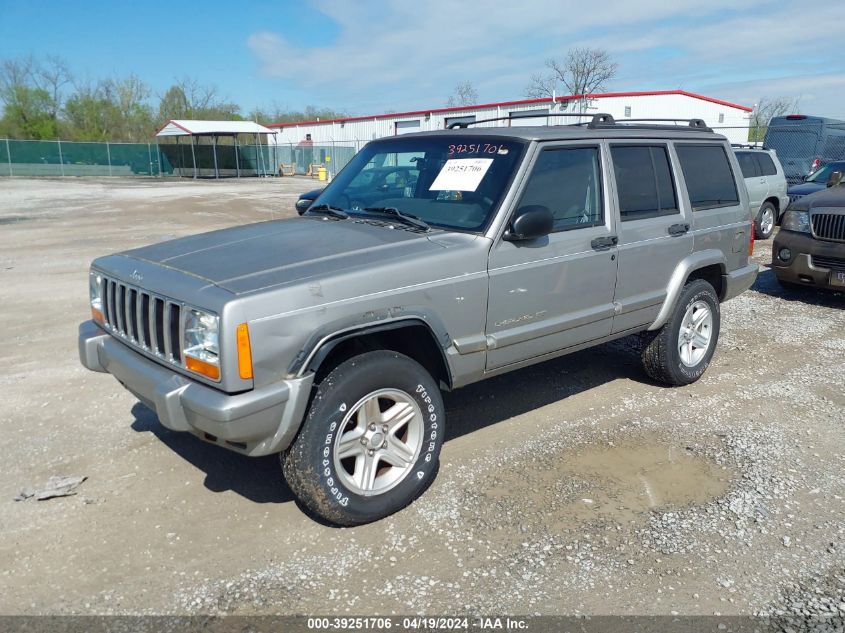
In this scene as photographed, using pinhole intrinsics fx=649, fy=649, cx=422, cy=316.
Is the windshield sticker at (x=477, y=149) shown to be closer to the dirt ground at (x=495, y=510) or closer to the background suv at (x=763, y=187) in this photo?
the dirt ground at (x=495, y=510)

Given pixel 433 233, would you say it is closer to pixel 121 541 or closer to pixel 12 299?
pixel 121 541

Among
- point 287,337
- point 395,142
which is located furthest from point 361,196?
point 287,337

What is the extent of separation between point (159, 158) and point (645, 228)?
43.7m

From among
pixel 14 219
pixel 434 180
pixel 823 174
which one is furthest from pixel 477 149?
pixel 14 219

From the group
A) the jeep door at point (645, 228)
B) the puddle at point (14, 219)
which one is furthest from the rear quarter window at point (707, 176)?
the puddle at point (14, 219)

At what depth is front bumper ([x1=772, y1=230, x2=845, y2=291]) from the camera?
788 centimetres

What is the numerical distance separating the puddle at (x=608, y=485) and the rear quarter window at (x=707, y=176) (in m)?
2.16

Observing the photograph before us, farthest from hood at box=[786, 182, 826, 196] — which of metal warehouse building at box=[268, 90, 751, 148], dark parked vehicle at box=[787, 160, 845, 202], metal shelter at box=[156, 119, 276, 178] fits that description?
metal shelter at box=[156, 119, 276, 178]

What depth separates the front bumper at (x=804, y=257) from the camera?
7.88m

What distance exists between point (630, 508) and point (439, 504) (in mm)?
1070

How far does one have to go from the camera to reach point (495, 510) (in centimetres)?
359

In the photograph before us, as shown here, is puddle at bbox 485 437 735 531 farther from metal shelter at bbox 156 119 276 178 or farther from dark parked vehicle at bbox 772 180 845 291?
metal shelter at bbox 156 119 276 178

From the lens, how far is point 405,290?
11.0 feet

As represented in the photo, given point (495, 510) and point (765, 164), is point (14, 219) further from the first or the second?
point (765, 164)
